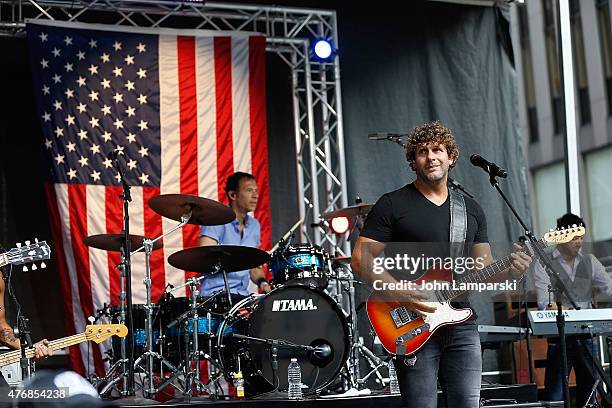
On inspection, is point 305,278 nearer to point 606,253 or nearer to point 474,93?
point 606,253

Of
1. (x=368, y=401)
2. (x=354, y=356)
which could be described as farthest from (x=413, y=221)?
(x=354, y=356)

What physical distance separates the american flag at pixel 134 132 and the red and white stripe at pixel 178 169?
1 cm

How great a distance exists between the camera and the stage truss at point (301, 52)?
9.66m

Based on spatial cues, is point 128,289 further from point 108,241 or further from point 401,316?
point 401,316

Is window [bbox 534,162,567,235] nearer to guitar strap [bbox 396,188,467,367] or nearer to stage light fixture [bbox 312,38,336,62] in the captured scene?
stage light fixture [bbox 312,38,336,62]

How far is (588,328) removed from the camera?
272 inches

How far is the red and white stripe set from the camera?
9.39m

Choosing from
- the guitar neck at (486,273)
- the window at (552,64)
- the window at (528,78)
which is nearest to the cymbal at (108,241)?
the guitar neck at (486,273)

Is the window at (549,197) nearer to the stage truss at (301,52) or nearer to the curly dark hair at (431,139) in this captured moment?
the stage truss at (301,52)

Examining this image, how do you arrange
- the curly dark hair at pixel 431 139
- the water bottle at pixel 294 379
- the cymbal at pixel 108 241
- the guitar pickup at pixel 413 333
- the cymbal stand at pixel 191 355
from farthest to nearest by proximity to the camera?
the cymbal at pixel 108 241 → the cymbal stand at pixel 191 355 → the water bottle at pixel 294 379 → the curly dark hair at pixel 431 139 → the guitar pickup at pixel 413 333

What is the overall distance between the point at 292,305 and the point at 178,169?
3.04 m

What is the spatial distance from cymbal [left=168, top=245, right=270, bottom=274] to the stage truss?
183cm

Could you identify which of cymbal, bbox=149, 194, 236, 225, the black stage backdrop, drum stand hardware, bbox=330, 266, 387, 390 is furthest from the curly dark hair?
the black stage backdrop

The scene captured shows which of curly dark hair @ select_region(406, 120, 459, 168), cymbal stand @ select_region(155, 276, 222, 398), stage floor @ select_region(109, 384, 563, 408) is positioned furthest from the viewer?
cymbal stand @ select_region(155, 276, 222, 398)
